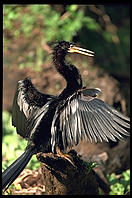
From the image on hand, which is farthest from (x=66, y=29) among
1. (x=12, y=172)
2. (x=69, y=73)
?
(x=12, y=172)

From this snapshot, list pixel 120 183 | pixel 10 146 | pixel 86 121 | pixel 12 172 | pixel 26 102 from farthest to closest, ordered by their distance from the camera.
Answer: pixel 10 146 → pixel 120 183 → pixel 26 102 → pixel 12 172 → pixel 86 121

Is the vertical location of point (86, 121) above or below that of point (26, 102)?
below

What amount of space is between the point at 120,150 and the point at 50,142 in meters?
2.51

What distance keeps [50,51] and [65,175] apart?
14.3 feet

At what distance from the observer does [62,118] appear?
178 inches

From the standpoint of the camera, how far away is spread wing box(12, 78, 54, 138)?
16.4ft

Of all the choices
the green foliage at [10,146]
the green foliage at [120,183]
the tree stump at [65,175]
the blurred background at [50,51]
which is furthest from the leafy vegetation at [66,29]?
the tree stump at [65,175]

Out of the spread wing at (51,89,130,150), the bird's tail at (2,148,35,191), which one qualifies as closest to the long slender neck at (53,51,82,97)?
the spread wing at (51,89,130,150)

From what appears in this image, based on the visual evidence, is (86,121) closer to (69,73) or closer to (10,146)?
(69,73)

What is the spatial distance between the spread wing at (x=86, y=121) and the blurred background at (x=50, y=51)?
9.44 ft

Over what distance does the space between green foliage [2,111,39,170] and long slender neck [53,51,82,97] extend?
1637 mm

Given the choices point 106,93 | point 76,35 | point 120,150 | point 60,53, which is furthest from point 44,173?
point 76,35

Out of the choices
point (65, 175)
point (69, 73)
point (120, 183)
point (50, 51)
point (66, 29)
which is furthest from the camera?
point (66, 29)

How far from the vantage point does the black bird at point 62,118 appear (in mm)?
4242
